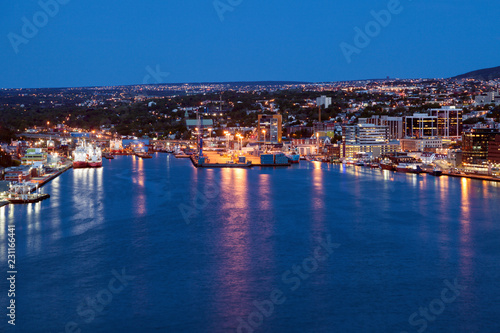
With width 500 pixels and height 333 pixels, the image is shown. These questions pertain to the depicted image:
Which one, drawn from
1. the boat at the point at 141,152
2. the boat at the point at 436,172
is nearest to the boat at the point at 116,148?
the boat at the point at 141,152

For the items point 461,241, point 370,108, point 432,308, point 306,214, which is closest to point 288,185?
point 306,214

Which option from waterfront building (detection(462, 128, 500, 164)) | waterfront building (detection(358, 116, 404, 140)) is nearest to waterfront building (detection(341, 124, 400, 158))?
waterfront building (detection(358, 116, 404, 140))

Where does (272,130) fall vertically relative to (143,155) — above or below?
above

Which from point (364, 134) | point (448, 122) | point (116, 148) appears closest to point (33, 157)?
point (116, 148)

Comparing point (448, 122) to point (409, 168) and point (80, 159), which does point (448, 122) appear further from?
point (80, 159)

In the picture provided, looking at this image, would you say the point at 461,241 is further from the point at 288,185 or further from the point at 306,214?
the point at 288,185
